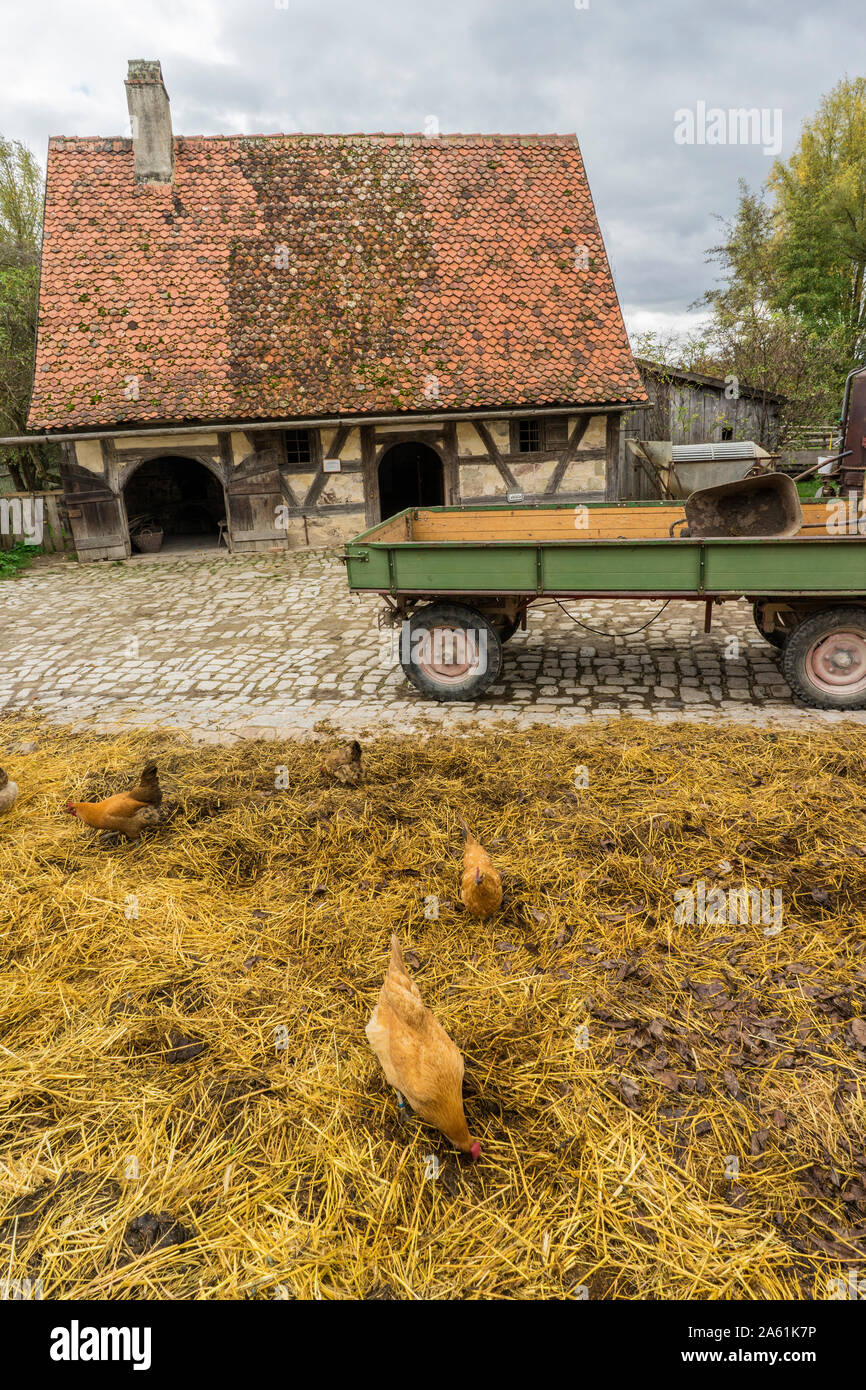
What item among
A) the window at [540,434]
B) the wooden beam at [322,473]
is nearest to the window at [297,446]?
the wooden beam at [322,473]

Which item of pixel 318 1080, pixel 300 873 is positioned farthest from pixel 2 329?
pixel 318 1080

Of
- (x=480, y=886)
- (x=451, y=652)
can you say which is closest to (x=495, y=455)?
(x=451, y=652)

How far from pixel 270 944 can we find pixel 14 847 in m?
2.14

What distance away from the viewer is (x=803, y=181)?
1031 inches

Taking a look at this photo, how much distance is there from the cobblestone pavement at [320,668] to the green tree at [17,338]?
8.68 metres

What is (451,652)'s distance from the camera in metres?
7.12

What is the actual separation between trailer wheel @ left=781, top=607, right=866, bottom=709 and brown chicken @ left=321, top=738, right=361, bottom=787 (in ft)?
12.1

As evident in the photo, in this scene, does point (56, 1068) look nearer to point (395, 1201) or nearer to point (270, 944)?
point (270, 944)

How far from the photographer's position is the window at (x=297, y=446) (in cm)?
1425

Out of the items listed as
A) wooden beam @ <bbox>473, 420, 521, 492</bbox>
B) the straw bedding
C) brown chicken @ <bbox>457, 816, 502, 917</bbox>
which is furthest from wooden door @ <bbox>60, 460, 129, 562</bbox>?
brown chicken @ <bbox>457, 816, 502, 917</bbox>

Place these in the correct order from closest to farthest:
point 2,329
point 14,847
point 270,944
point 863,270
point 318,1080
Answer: point 318,1080
point 270,944
point 14,847
point 2,329
point 863,270

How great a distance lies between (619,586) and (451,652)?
5.38 feet

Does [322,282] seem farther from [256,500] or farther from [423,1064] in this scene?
[423,1064]

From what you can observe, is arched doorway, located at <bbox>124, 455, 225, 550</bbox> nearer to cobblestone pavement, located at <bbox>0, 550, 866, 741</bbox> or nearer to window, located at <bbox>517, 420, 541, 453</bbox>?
cobblestone pavement, located at <bbox>0, 550, 866, 741</bbox>
